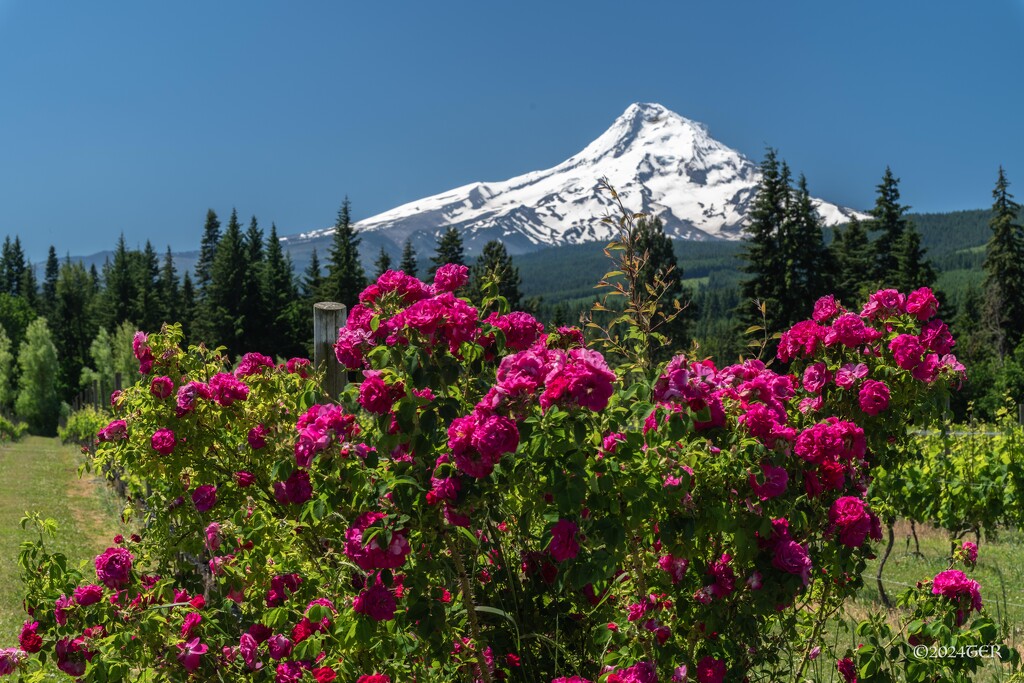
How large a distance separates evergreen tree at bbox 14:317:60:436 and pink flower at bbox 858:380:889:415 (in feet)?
164

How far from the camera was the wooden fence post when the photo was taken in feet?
14.7

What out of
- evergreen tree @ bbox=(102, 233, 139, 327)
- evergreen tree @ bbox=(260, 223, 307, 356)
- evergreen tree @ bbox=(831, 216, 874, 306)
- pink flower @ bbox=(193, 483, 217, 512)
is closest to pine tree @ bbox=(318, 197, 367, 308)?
evergreen tree @ bbox=(260, 223, 307, 356)

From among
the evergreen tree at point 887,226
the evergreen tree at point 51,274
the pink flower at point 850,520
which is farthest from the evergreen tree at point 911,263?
the evergreen tree at point 51,274

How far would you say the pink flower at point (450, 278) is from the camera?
8.83ft

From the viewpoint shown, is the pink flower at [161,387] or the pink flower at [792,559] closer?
the pink flower at [792,559]

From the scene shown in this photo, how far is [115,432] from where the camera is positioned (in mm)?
3717

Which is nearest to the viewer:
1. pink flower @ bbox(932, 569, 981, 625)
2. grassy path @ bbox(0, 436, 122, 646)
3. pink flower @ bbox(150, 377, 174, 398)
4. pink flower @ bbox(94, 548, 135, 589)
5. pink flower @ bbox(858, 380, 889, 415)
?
pink flower @ bbox(932, 569, 981, 625)

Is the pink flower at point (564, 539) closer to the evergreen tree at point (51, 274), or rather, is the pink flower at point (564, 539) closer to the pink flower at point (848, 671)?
the pink flower at point (848, 671)

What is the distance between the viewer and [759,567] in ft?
8.13

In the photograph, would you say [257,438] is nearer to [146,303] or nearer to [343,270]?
[343,270]

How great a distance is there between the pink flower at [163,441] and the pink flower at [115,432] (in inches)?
14.1

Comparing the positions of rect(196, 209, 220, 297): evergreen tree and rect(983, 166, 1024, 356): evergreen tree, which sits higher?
rect(196, 209, 220, 297): evergreen tree

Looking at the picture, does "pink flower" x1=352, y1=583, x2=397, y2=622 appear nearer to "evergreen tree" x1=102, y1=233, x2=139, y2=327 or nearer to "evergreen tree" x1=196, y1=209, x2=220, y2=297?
"evergreen tree" x1=102, y1=233, x2=139, y2=327

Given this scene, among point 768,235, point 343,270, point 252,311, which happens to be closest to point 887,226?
point 768,235
